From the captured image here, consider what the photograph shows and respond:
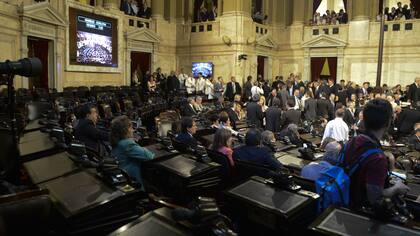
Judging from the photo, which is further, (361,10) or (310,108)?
(361,10)

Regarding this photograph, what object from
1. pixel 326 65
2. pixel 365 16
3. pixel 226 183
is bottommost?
pixel 226 183

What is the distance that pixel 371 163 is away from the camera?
2.11 m

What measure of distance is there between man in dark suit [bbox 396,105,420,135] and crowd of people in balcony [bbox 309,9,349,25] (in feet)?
34.2

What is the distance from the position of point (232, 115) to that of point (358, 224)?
24.8 feet

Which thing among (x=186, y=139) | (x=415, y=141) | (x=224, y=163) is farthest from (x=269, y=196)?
(x=415, y=141)

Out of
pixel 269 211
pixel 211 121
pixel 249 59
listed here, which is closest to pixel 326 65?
pixel 249 59

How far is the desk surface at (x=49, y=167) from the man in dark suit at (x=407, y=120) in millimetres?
9095

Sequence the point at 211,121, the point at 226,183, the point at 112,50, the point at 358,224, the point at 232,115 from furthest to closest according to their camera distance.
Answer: the point at 112,50
the point at 232,115
the point at 211,121
the point at 226,183
the point at 358,224

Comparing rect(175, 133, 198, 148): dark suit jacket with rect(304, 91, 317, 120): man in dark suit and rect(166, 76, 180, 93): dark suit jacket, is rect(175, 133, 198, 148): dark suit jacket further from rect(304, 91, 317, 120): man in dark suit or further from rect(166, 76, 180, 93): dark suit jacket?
rect(166, 76, 180, 93): dark suit jacket

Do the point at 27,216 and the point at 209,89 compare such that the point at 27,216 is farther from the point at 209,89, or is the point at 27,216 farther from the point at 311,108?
the point at 209,89

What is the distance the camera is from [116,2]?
53.4 feet

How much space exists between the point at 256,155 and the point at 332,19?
57.0 ft

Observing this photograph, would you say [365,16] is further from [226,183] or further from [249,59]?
[226,183]

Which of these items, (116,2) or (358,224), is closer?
(358,224)
